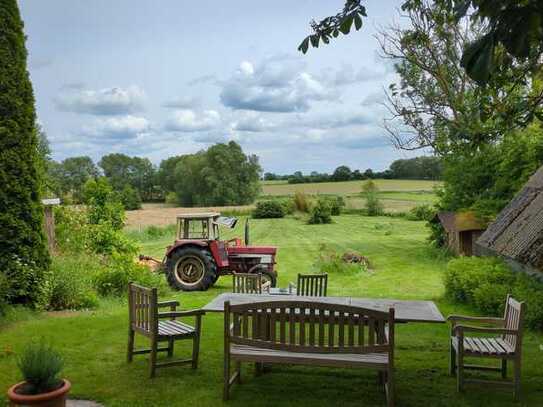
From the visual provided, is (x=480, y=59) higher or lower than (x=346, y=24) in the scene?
lower

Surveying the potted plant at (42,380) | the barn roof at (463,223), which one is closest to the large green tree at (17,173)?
the potted plant at (42,380)

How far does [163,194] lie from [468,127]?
4894 centimetres

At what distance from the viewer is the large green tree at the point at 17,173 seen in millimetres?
8898

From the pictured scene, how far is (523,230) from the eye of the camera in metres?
9.77

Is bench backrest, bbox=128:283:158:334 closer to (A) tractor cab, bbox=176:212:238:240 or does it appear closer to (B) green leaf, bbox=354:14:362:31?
(B) green leaf, bbox=354:14:362:31

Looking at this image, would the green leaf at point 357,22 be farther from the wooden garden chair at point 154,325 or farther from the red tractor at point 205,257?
the red tractor at point 205,257

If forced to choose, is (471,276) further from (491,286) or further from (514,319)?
(514,319)

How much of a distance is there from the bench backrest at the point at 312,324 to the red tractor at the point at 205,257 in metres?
8.46

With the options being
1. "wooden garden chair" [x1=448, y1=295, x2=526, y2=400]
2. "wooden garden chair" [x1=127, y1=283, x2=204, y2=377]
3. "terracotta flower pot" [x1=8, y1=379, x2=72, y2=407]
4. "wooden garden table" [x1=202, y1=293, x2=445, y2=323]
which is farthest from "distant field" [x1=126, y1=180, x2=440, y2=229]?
"terracotta flower pot" [x1=8, y1=379, x2=72, y2=407]

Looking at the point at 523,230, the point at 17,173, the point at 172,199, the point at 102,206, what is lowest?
the point at 523,230

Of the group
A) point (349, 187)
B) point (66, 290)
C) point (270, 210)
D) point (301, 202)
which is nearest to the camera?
point (66, 290)

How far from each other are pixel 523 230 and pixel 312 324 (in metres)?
6.45

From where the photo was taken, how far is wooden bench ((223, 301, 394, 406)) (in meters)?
4.68

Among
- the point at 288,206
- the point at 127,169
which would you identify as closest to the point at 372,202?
the point at 288,206
